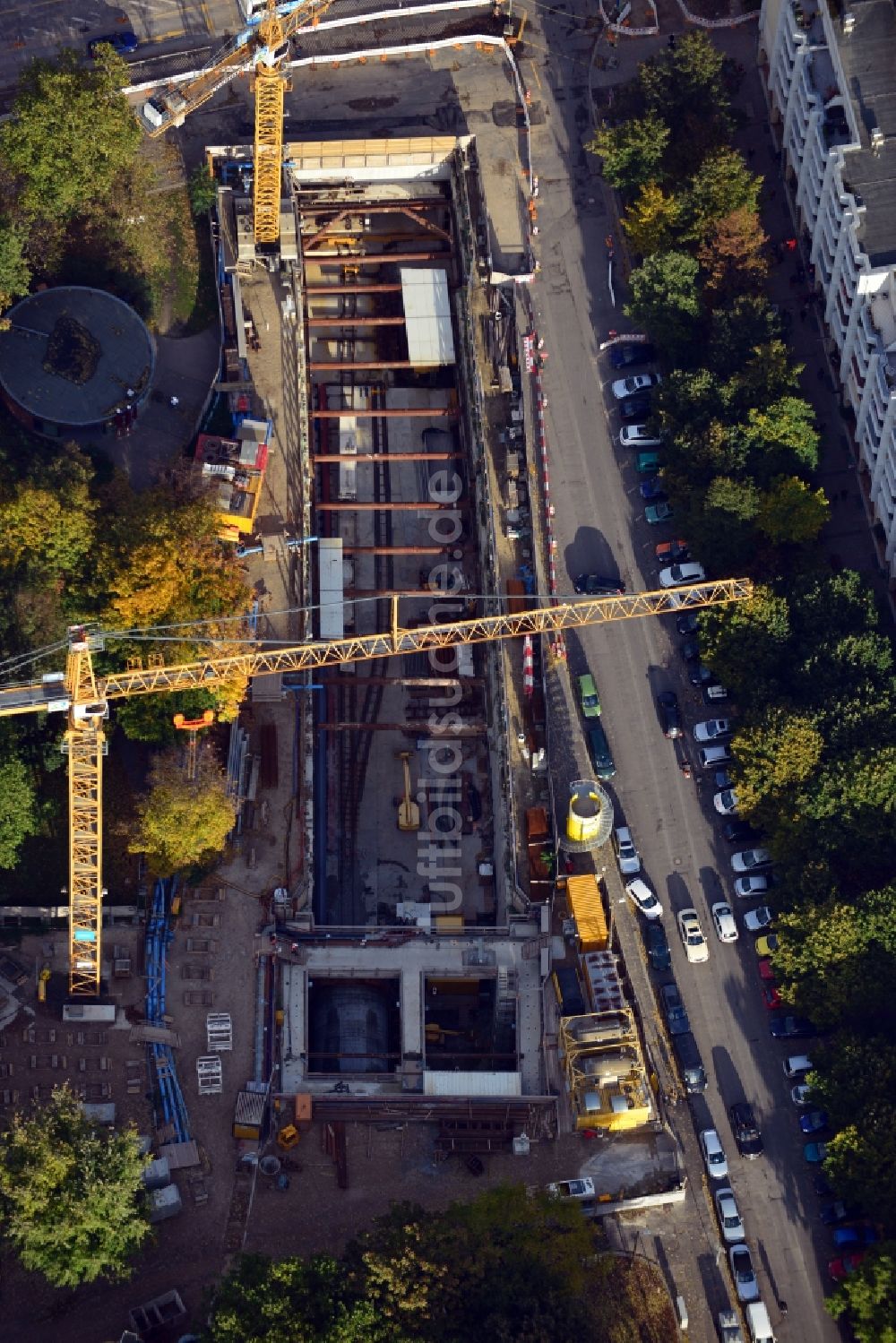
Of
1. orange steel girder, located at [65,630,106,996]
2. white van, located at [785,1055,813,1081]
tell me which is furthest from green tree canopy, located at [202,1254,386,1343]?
white van, located at [785,1055,813,1081]

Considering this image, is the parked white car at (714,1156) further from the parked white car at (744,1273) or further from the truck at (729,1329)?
the truck at (729,1329)

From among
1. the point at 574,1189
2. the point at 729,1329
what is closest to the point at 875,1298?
the point at 729,1329

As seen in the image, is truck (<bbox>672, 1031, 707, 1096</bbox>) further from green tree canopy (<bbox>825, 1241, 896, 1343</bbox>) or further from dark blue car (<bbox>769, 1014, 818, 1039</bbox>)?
green tree canopy (<bbox>825, 1241, 896, 1343</bbox>)

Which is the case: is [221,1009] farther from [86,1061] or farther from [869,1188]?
[869,1188]

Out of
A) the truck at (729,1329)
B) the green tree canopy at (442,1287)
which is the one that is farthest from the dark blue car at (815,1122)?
the green tree canopy at (442,1287)

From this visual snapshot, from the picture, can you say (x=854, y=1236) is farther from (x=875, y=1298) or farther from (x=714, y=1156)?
(x=714, y=1156)
